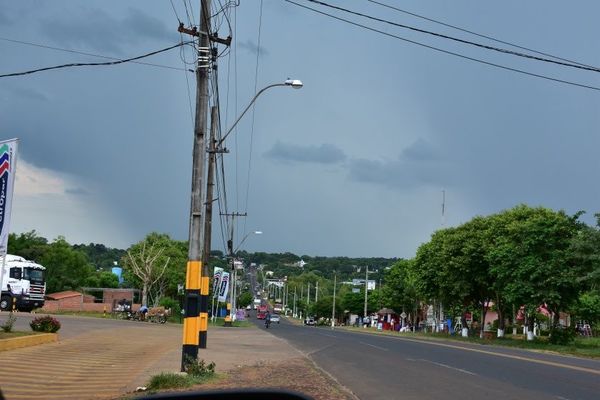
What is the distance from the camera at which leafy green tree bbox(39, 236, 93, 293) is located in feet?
328

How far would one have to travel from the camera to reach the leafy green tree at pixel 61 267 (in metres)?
99.9

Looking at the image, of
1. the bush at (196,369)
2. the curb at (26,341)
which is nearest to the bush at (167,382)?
the bush at (196,369)

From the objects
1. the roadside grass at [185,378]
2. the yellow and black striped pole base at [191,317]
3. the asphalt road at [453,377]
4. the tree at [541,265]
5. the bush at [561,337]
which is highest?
the tree at [541,265]

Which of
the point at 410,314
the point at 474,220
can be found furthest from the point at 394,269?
the point at 474,220

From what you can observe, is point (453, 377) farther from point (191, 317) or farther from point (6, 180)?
point (6, 180)

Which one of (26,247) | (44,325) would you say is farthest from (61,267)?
(44,325)

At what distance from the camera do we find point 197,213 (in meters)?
17.8

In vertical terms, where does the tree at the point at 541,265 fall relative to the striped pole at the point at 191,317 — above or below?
above

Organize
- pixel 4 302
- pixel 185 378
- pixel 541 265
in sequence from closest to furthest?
1. pixel 185 378
2. pixel 541 265
3. pixel 4 302

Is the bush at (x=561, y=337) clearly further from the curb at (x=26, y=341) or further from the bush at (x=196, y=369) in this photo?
the bush at (x=196, y=369)

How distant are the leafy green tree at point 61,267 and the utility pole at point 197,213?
86.4m

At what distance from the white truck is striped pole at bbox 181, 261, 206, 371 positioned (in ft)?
109

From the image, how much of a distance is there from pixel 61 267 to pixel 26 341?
8322 cm

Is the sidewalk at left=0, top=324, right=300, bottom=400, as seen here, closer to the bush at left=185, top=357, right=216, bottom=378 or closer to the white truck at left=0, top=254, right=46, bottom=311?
the bush at left=185, top=357, right=216, bottom=378
